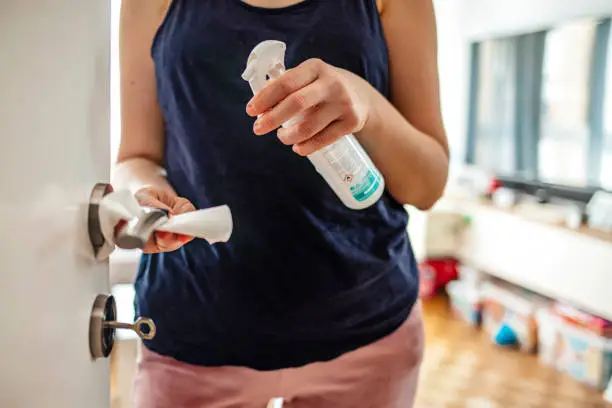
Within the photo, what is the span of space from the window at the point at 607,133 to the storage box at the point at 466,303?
706mm

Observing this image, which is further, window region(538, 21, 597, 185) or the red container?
the red container

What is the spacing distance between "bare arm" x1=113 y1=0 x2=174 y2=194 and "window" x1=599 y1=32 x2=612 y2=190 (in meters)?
1.97

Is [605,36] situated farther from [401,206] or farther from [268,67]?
[268,67]

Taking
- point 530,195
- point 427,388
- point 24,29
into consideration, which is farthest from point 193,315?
point 530,195

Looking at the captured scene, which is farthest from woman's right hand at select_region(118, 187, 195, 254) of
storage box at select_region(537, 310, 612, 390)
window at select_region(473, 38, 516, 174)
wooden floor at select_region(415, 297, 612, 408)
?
window at select_region(473, 38, 516, 174)

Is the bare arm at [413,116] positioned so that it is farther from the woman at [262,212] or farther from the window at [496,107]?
the window at [496,107]

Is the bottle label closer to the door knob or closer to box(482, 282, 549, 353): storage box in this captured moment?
the door knob

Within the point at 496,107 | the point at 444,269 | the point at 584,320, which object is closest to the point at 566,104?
the point at 496,107

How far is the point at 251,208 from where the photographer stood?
59 centimetres

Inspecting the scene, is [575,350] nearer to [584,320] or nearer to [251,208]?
[584,320]

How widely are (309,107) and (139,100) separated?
281 mm

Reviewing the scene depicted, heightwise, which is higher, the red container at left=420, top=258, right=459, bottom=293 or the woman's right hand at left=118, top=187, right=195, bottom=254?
the woman's right hand at left=118, top=187, right=195, bottom=254

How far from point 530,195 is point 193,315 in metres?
2.21

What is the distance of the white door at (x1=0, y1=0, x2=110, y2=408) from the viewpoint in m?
0.31
